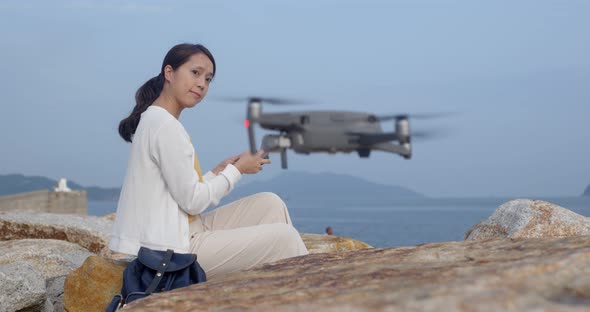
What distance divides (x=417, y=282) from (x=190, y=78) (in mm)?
2089

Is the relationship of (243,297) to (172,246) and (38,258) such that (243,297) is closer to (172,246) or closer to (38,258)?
(172,246)

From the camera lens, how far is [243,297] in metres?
3.31

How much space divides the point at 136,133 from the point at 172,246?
69cm

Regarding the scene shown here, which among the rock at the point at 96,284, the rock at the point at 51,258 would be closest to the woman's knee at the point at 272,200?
the rock at the point at 96,284

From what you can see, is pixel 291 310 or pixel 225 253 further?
pixel 225 253

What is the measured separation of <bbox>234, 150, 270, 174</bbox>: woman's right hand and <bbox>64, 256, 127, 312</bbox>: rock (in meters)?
1.08

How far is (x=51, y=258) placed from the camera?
6.93 metres

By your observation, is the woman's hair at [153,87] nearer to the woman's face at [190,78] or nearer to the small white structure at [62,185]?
the woman's face at [190,78]

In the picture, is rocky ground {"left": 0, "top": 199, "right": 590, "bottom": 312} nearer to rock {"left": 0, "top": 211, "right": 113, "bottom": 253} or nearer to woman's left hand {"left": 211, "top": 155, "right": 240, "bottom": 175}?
woman's left hand {"left": 211, "top": 155, "right": 240, "bottom": 175}

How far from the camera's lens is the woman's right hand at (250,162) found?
14.6ft

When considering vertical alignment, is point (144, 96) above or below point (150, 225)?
above

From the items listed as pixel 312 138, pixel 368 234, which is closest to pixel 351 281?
pixel 312 138

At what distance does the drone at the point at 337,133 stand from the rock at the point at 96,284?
217ft

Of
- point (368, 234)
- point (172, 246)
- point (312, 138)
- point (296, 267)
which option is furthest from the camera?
point (368, 234)
